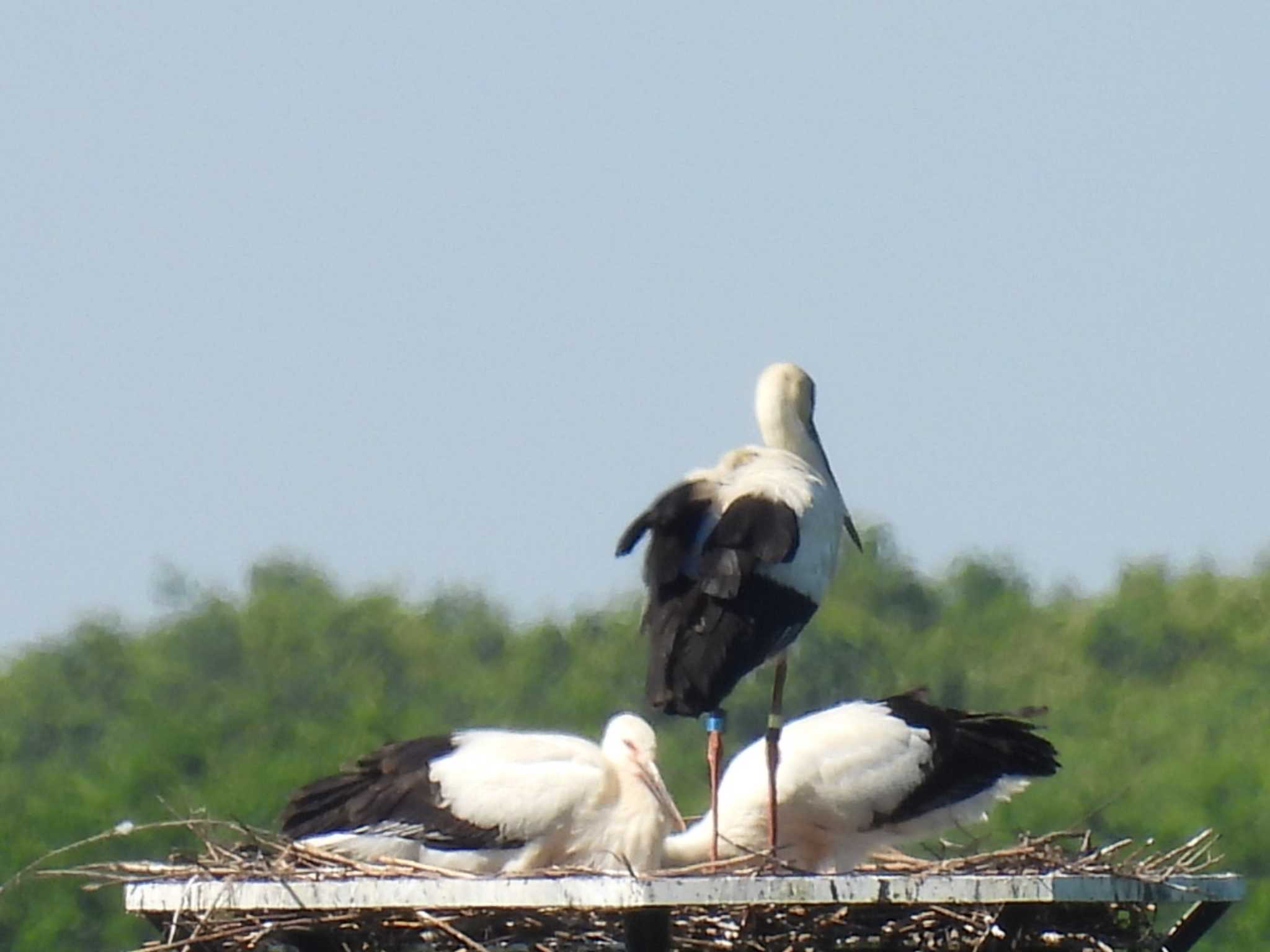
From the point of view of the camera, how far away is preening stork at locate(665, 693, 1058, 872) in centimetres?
951

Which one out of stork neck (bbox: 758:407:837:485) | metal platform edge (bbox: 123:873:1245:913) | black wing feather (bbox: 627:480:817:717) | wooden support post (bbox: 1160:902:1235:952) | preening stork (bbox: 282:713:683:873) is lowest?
wooden support post (bbox: 1160:902:1235:952)

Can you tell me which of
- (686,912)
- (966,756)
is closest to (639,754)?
(966,756)

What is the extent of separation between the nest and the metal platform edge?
0.63 feet

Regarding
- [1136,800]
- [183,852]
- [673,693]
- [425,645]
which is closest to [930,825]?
[673,693]

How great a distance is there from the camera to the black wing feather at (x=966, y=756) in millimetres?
9602

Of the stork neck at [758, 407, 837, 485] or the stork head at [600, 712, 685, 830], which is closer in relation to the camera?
the stork head at [600, 712, 685, 830]

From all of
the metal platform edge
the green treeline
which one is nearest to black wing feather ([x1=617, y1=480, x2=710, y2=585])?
the metal platform edge

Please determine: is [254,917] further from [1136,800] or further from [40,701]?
[40,701]

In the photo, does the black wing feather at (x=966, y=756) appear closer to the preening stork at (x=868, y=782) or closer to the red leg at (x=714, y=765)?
the preening stork at (x=868, y=782)

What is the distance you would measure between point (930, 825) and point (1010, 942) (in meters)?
1.77

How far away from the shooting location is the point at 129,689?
41.6 metres

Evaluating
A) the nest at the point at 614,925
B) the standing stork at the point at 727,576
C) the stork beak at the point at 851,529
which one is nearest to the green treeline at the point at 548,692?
the stork beak at the point at 851,529

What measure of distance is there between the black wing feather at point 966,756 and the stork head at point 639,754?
0.66 metres

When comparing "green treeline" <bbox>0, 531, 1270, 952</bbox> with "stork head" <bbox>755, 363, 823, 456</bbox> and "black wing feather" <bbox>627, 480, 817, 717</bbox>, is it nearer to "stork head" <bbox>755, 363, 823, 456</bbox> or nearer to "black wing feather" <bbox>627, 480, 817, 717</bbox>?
"stork head" <bbox>755, 363, 823, 456</bbox>
